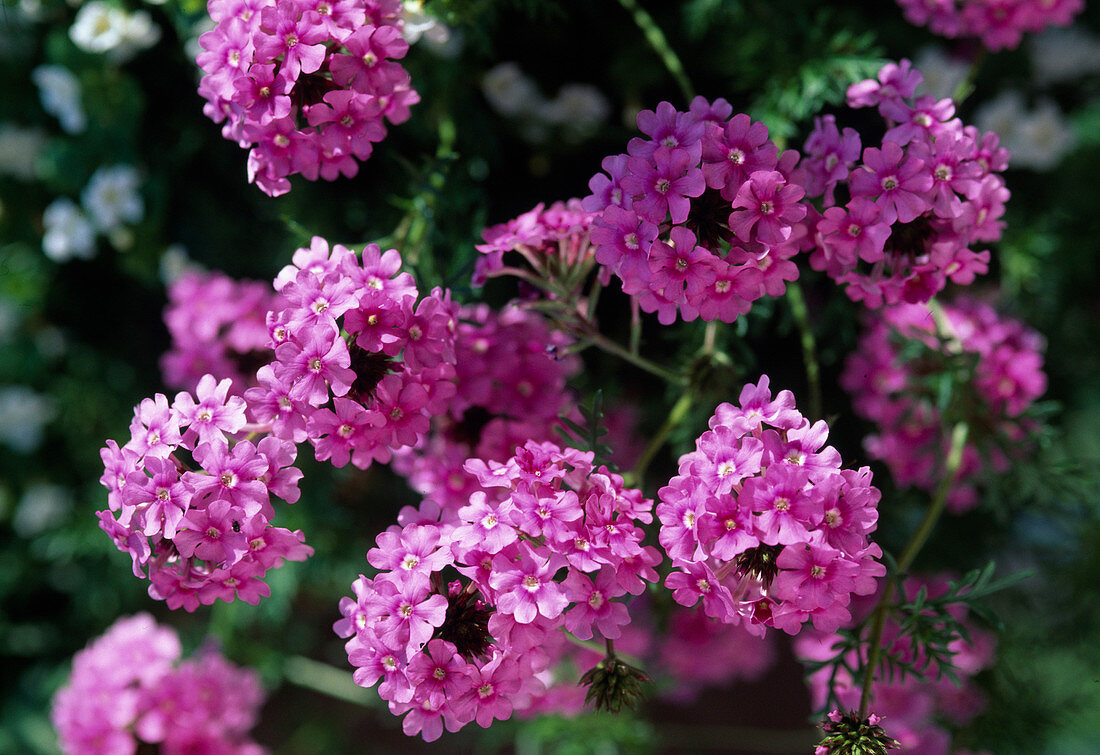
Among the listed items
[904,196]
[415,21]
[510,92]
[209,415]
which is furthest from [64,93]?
[904,196]

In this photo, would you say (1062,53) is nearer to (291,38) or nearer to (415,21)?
(415,21)

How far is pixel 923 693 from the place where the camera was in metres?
1.49

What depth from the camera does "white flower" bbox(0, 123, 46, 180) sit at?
1.97m

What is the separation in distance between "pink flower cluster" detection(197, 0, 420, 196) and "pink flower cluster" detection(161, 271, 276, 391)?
0.47 meters

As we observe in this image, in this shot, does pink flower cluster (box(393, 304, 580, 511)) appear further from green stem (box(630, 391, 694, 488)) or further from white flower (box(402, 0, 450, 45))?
white flower (box(402, 0, 450, 45))

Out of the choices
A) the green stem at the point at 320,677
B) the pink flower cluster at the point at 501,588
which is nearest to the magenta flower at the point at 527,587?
the pink flower cluster at the point at 501,588

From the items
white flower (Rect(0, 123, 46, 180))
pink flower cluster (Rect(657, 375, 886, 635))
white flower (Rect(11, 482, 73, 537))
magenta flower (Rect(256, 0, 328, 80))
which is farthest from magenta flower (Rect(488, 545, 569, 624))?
white flower (Rect(0, 123, 46, 180))

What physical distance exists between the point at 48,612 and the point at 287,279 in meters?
1.74

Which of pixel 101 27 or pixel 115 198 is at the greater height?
pixel 101 27

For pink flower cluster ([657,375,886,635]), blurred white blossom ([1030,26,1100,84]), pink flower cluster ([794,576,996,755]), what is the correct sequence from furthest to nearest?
blurred white blossom ([1030,26,1100,84])
pink flower cluster ([794,576,996,755])
pink flower cluster ([657,375,886,635])

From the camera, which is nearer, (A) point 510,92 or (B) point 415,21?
(B) point 415,21

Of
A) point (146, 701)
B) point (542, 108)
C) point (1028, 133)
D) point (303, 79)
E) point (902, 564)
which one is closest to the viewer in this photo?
point (303, 79)

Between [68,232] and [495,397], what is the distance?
1.24 m

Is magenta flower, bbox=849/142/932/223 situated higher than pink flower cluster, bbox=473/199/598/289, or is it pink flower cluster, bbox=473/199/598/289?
magenta flower, bbox=849/142/932/223
